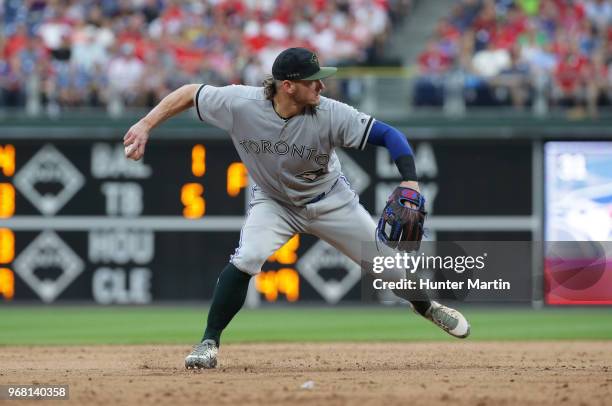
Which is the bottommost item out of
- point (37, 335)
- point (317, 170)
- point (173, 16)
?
point (37, 335)

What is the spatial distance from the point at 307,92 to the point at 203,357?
178 centimetres

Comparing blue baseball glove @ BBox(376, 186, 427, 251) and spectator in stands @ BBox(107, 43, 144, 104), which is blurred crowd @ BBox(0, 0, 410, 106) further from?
blue baseball glove @ BBox(376, 186, 427, 251)

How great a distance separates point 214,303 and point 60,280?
7.65m

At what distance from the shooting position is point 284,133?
7.08 metres

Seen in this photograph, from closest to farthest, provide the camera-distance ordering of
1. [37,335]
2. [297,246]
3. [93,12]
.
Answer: [37,335] < [297,246] < [93,12]

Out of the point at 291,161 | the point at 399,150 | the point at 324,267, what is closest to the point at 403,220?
the point at 399,150

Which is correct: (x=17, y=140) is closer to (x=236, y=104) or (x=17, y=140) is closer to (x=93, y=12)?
(x=93, y=12)

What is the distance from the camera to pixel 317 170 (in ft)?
23.8

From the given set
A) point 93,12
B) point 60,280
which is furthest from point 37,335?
point 93,12

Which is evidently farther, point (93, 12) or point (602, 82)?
point (93, 12)

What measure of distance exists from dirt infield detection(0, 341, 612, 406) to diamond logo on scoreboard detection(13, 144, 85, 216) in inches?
196

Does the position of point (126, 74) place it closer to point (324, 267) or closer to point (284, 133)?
point (324, 267)

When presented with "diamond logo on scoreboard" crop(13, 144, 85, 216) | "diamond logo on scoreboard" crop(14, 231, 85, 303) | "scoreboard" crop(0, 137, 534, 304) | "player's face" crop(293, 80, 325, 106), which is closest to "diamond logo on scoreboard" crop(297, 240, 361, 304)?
"scoreboard" crop(0, 137, 534, 304)

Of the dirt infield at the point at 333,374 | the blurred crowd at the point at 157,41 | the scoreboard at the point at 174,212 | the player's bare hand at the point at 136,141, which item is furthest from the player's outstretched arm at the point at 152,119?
the blurred crowd at the point at 157,41
